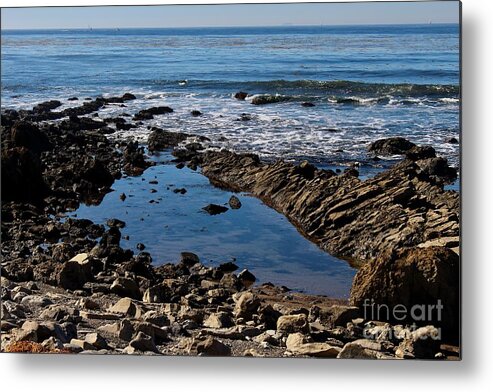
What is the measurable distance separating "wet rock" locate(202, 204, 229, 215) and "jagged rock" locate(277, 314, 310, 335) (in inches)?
39.1

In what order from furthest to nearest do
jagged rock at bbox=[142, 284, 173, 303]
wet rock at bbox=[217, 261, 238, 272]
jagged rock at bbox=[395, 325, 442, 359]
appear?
jagged rock at bbox=[142, 284, 173, 303]
wet rock at bbox=[217, 261, 238, 272]
jagged rock at bbox=[395, 325, 442, 359]

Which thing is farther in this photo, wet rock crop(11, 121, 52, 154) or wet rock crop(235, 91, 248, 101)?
wet rock crop(11, 121, 52, 154)

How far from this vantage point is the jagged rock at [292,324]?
283 inches

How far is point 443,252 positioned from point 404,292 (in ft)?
1.35

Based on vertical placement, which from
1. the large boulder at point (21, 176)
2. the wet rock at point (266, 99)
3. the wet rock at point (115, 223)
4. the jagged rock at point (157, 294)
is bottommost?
the jagged rock at point (157, 294)

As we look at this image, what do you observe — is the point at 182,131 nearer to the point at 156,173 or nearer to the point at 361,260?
the point at 156,173

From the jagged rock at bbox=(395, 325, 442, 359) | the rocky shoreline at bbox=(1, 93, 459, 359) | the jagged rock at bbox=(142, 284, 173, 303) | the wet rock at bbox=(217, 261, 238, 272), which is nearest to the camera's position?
the jagged rock at bbox=(395, 325, 442, 359)

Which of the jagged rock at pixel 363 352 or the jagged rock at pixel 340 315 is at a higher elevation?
the jagged rock at pixel 340 315

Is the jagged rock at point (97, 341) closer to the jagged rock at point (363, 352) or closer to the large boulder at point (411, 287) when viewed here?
the jagged rock at point (363, 352)

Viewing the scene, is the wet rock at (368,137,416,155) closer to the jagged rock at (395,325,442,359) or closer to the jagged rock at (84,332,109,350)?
the jagged rock at (395,325,442,359)

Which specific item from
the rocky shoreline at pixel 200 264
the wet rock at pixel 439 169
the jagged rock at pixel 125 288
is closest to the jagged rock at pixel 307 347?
the rocky shoreline at pixel 200 264

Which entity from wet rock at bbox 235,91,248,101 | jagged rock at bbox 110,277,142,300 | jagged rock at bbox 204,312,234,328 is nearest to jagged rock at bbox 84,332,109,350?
jagged rock at bbox 110,277,142,300

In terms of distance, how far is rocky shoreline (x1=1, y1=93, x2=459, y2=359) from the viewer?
23.3 feet

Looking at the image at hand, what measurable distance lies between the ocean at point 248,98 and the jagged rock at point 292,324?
259mm
